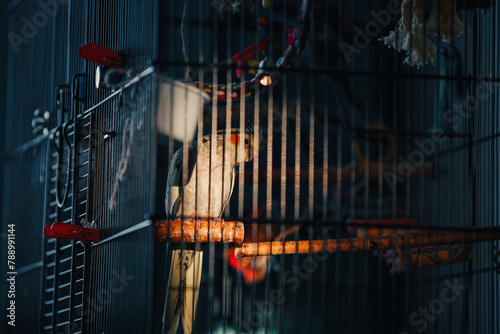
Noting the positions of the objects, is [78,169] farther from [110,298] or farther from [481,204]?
[481,204]

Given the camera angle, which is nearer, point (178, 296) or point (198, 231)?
point (198, 231)

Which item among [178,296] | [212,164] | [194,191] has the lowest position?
[178,296]

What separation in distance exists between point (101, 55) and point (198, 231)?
2.69ft

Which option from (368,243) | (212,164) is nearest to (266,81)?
(212,164)

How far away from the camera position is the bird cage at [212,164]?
2885 millimetres

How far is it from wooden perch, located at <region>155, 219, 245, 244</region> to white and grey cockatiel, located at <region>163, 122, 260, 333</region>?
7 centimetres

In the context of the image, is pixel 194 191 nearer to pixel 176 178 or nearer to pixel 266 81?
pixel 176 178

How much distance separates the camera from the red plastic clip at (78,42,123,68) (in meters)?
3.06

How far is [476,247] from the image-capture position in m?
4.13

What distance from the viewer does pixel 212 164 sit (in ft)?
10.8

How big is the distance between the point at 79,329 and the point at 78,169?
710mm

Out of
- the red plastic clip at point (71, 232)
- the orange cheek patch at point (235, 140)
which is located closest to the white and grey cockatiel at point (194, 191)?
the orange cheek patch at point (235, 140)

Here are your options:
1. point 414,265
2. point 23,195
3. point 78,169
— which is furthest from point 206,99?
point 23,195

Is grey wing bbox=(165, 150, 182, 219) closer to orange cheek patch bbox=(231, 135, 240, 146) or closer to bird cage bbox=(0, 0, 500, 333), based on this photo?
bird cage bbox=(0, 0, 500, 333)
